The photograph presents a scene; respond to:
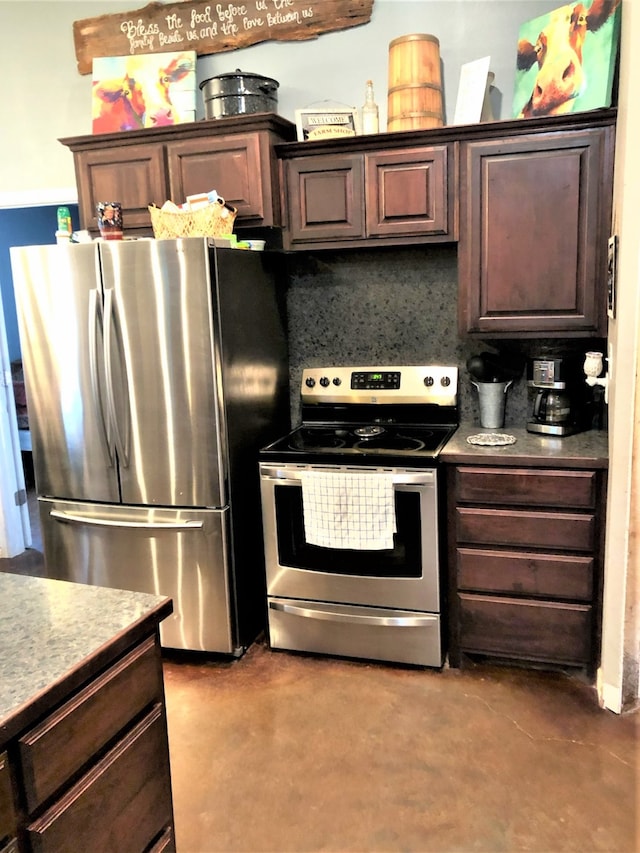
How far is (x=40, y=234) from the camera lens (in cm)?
673

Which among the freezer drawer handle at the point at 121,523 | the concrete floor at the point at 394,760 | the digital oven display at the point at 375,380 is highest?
the digital oven display at the point at 375,380

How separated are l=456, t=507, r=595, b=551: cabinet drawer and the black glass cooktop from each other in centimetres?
30

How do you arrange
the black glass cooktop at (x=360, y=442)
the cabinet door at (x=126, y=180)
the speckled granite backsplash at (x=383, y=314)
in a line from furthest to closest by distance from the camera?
the speckled granite backsplash at (x=383, y=314)
the cabinet door at (x=126, y=180)
the black glass cooktop at (x=360, y=442)

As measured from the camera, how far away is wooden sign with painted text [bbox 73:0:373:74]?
9.81ft

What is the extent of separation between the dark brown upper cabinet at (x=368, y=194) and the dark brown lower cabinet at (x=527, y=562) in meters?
0.98

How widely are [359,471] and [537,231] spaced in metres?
1.10

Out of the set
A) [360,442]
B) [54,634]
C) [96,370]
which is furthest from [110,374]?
[54,634]

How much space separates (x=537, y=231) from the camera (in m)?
2.62

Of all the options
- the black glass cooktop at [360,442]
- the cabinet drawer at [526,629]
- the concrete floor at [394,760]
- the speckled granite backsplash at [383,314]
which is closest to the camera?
the concrete floor at [394,760]

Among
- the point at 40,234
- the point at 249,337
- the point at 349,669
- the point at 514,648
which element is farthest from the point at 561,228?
the point at 40,234

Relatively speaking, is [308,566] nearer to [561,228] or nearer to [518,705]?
[518,705]

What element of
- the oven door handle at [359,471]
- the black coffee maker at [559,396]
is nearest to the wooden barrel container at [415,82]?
the black coffee maker at [559,396]

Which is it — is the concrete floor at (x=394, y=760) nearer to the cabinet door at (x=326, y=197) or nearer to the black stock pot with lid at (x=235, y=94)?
the cabinet door at (x=326, y=197)

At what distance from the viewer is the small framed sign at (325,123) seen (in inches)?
111
